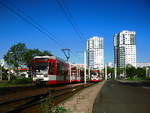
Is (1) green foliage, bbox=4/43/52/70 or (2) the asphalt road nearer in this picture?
(2) the asphalt road

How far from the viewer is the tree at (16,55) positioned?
2498 inches

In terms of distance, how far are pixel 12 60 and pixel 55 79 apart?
35.0 metres

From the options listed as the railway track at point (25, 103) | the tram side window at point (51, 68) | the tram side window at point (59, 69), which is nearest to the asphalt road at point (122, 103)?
the railway track at point (25, 103)

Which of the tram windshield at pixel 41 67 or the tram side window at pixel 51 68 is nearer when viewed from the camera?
the tram windshield at pixel 41 67

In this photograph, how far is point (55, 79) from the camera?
31109mm

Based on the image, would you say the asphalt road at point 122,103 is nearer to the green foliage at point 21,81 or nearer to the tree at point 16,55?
the green foliage at point 21,81

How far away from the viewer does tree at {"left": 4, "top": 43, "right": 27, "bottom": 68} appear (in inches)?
2498

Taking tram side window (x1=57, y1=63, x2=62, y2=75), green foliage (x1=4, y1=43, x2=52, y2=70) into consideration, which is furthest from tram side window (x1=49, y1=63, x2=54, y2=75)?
green foliage (x1=4, y1=43, x2=52, y2=70)

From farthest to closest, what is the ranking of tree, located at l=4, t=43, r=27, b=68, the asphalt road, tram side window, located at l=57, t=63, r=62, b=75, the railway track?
tree, located at l=4, t=43, r=27, b=68
tram side window, located at l=57, t=63, r=62, b=75
the asphalt road
the railway track

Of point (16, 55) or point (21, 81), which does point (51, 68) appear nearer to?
point (21, 81)

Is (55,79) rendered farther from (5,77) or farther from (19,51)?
(5,77)

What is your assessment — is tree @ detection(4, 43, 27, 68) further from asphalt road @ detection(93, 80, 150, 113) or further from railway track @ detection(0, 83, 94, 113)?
railway track @ detection(0, 83, 94, 113)

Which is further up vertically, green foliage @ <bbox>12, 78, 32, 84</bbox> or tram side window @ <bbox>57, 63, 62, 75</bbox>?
tram side window @ <bbox>57, 63, 62, 75</bbox>

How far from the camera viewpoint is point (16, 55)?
209ft
